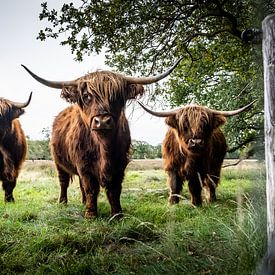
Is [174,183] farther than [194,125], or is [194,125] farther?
[174,183]

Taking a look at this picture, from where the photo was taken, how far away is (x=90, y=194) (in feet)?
11.9

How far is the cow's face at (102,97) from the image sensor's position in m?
3.30

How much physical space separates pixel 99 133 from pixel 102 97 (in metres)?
0.24

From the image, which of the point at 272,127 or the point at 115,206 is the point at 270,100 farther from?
the point at 115,206

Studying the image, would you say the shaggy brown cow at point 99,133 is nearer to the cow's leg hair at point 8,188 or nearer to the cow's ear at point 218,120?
the cow's leg hair at point 8,188

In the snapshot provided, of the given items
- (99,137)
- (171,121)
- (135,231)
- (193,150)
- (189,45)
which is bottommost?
(135,231)

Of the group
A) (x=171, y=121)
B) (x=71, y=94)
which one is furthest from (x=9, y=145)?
(x=171, y=121)

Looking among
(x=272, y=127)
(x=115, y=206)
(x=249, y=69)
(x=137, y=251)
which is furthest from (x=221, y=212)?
(x=272, y=127)

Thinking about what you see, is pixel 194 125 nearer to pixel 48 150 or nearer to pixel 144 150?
pixel 144 150

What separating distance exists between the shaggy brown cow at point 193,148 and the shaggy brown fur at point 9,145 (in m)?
1.04

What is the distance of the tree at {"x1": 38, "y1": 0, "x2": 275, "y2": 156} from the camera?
168 inches

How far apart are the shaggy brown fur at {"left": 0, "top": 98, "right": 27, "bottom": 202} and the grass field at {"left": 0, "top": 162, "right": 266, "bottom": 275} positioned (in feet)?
0.26

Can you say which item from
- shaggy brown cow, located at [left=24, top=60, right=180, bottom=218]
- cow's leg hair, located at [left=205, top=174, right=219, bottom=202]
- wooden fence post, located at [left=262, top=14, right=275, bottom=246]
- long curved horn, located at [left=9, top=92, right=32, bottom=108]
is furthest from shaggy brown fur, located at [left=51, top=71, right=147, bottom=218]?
wooden fence post, located at [left=262, top=14, right=275, bottom=246]

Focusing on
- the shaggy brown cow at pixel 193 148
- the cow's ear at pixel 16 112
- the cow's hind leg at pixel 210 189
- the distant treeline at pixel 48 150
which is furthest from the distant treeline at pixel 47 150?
the cow's hind leg at pixel 210 189
